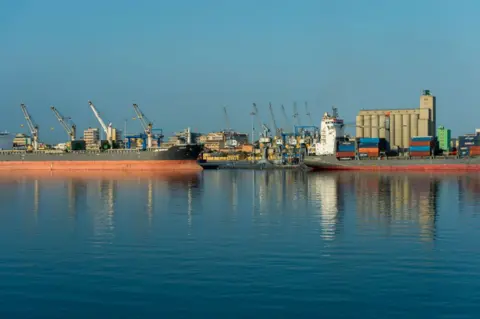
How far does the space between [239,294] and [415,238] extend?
409 inches

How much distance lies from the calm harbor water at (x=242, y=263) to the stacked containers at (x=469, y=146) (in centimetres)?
6144

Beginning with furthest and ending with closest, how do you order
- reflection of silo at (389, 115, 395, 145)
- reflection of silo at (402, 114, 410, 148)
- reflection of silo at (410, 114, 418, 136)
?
reflection of silo at (389, 115, 395, 145) < reflection of silo at (410, 114, 418, 136) < reflection of silo at (402, 114, 410, 148)

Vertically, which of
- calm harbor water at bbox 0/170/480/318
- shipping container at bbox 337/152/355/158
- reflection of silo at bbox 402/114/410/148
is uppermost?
reflection of silo at bbox 402/114/410/148

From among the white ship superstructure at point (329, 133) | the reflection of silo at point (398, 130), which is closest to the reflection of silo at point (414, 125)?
Result: the reflection of silo at point (398, 130)

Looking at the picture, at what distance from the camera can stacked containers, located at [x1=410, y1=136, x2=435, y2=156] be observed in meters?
94.8

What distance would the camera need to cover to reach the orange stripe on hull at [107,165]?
10000cm

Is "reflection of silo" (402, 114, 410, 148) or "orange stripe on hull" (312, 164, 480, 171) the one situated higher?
"reflection of silo" (402, 114, 410, 148)

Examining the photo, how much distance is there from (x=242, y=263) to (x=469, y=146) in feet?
269

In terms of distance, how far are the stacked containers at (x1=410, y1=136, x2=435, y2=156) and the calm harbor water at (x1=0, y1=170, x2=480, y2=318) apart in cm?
6328

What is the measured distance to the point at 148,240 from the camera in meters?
22.4

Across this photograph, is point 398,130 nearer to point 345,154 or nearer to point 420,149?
point 345,154

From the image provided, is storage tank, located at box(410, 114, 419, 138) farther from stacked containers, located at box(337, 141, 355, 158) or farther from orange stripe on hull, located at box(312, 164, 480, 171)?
orange stripe on hull, located at box(312, 164, 480, 171)

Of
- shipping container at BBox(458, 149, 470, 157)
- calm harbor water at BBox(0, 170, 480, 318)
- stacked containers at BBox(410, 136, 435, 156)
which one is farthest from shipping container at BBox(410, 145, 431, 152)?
calm harbor water at BBox(0, 170, 480, 318)

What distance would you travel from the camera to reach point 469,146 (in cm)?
9162
